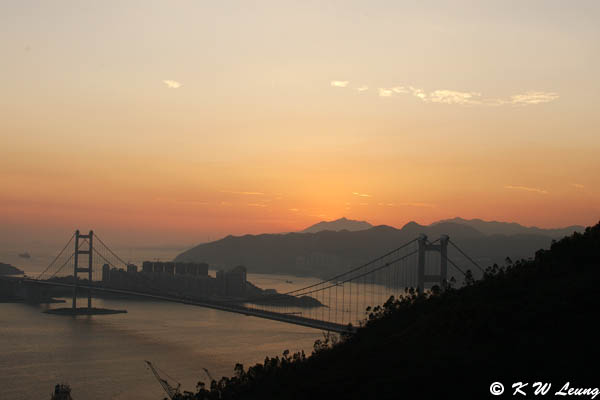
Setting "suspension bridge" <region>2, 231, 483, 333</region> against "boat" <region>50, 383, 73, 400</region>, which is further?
"suspension bridge" <region>2, 231, 483, 333</region>

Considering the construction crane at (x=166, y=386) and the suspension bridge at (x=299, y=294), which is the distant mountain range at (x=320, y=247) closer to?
the suspension bridge at (x=299, y=294)

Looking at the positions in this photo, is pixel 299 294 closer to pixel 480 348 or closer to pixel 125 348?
pixel 125 348

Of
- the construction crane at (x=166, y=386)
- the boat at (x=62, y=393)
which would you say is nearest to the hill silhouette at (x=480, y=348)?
the boat at (x=62, y=393)

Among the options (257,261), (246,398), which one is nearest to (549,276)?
(246,398)

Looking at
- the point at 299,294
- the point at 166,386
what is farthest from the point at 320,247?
the point at 166,386

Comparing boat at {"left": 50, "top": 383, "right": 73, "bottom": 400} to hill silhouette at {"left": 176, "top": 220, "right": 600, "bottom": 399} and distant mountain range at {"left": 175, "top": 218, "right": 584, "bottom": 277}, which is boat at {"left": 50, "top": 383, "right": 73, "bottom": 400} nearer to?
hill silhouette at {"left": 176, "top": 220, "right": 600, "bottom": 399}

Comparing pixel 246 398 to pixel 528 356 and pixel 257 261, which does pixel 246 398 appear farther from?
pixel 257 261

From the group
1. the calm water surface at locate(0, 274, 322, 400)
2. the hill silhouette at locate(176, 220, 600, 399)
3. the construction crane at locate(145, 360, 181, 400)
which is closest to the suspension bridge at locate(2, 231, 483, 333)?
the calm water surface at locate(0, 274, 322, 400)

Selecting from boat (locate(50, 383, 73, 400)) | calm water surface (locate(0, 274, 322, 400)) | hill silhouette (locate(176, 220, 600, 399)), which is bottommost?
calm water surface (locate(0, 274, 322, 400))

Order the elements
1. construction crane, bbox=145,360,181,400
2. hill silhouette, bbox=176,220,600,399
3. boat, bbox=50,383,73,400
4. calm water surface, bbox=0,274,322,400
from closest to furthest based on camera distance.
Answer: hill silhouette, bbox=176,220,600,399 < boat, bbox=50,383,73,400 < construction crane, bbox=145,360,181,400 < calm water surface, bbox=0,274,322,400
